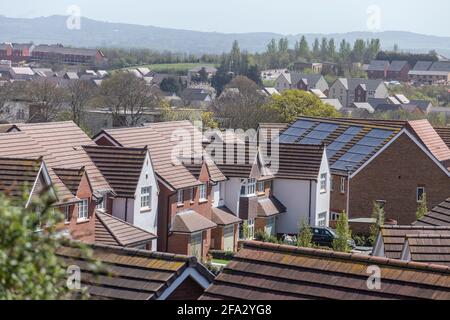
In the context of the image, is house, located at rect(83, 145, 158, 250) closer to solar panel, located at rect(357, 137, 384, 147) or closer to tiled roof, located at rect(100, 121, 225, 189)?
tiled roof, located at rect(100, 121, 225, 189)

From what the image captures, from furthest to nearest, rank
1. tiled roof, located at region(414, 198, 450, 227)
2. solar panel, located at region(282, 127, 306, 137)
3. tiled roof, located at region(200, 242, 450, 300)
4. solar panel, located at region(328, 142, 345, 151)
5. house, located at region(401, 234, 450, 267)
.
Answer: solar panel, located at region(282, 127, 306, 137)
solar panel, located at region(328, 142, 345, 151)
tiled roof, located at region(414, 198, 450, 227)
house, located at region(401, 234, 450, 267)
tiled roof, located at region(200, 242, 450, 300)

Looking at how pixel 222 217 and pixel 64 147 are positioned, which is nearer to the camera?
pixel 64 147

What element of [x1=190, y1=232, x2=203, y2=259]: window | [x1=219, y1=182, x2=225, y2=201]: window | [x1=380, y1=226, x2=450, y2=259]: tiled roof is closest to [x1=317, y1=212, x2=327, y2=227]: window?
[x1=219, y1=182, x2=225, y2=201]: window

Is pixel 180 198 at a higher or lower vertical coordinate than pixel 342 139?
lower

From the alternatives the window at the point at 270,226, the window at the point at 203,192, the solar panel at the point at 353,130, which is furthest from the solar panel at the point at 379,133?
the window at the point at 203,192

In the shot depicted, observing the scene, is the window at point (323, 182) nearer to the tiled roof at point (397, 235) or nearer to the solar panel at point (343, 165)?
the solar panel at point (343, 165)

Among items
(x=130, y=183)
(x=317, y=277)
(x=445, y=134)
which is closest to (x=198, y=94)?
(x=445, y=134)

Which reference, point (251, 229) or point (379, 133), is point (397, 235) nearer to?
point (251, 229)
